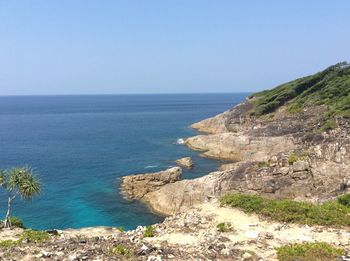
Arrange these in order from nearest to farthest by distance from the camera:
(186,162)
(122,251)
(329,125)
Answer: (122,251), (329,125), (186,162)

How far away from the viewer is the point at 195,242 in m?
26.5

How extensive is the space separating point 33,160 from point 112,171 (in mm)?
23059

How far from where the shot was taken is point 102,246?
84.1ft

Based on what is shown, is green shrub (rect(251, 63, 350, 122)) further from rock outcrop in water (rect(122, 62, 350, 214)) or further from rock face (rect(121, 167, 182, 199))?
rock face (rect(121, 167, 182, 199))

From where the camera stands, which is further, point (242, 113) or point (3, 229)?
point (242, 113)

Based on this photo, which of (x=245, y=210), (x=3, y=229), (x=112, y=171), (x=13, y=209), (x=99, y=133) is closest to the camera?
(x=245, y=210)

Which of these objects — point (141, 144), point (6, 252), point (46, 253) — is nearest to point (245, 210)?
point (46, 253)

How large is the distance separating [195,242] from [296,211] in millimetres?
8917

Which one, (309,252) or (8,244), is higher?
(309,252)

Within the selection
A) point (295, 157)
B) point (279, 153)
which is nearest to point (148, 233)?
point (295, 157)

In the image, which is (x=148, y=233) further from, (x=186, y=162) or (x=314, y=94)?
(x=314, y=94)

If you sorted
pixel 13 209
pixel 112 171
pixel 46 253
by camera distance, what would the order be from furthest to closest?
pixel 112 171 → pixel 13 209 → pixel 46 253

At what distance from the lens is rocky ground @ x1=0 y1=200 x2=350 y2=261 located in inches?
945

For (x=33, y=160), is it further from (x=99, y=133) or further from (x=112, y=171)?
(x=99, y=133)
